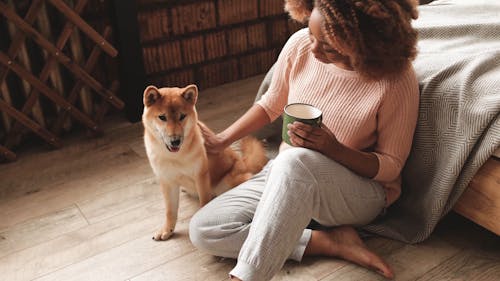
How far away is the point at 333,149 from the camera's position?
3.22 feet

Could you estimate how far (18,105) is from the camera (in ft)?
6.01

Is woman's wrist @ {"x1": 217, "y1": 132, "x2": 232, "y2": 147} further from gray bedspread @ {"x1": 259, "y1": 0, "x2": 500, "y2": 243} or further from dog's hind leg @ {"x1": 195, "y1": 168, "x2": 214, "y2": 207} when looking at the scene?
gray bedspread @ {"x1": 259, "y1": 0, "x2": 500, "y2": 243}

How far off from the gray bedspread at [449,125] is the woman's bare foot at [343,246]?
0.34 ft

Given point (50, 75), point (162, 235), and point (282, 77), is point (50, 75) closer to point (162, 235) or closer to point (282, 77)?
point (162, 235)

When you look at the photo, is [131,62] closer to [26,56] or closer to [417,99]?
[26,56]

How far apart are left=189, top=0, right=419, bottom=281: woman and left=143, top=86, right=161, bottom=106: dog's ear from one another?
31 centimetres

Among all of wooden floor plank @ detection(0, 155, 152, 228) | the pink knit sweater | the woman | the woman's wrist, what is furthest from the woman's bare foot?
wooden floor plank @ detection(0, 155, 152, 228)

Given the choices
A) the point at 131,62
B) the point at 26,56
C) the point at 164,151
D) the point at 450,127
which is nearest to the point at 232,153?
the point at 164,151

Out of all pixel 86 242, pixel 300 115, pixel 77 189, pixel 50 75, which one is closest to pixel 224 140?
pixel 300 115

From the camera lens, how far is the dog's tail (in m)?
1.45

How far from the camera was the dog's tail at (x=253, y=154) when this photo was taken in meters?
1.45

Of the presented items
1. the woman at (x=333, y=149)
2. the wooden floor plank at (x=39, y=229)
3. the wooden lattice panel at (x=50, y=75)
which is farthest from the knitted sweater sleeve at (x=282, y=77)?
the wooden lattice panel at (x=50, y=75)

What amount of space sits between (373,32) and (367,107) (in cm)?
18

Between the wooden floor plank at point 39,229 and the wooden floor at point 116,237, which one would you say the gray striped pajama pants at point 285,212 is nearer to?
the wooden floor at point 116,237
